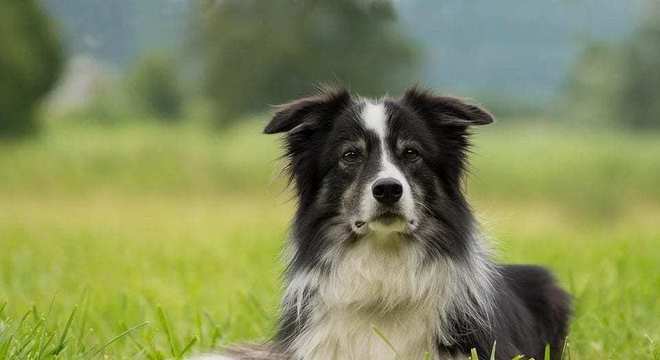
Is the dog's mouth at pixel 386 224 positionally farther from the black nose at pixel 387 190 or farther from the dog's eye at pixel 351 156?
the dog's eye at pixel 351 156

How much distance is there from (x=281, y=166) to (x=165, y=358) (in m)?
1.09

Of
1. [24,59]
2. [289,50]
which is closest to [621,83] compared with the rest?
[289,50]

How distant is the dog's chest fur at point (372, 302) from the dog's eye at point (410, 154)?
0.37 metres

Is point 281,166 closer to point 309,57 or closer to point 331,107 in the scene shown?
point 331,107

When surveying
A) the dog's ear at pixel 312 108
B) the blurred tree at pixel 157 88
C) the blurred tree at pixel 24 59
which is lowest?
the dog's ear at pixel 312 108

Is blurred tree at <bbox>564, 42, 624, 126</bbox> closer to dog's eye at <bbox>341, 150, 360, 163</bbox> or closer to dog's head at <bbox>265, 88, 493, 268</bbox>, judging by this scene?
dog's head at <bbox>265, 88, 493, 268</bbox>

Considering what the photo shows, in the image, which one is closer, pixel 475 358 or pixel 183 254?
pixel 475 358

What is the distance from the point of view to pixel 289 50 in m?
15.5

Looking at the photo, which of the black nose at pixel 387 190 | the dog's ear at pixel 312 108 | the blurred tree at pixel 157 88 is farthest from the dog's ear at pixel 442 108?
the blurred tree at pixel 157 88

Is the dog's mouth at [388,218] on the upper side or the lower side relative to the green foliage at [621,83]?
upper

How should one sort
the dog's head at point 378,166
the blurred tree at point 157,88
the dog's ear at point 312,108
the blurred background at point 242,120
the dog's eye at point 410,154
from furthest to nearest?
the blurred tree at point 157,88, the blurred background at point 242,120, the dog's ear at point 312,108, the dog's eye at point 410,154, the dog's head at point 378,166

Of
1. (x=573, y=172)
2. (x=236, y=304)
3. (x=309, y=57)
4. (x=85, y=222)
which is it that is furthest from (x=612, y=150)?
(x=236, y=304)

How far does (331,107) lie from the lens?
445cm

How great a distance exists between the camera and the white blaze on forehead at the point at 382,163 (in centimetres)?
400
